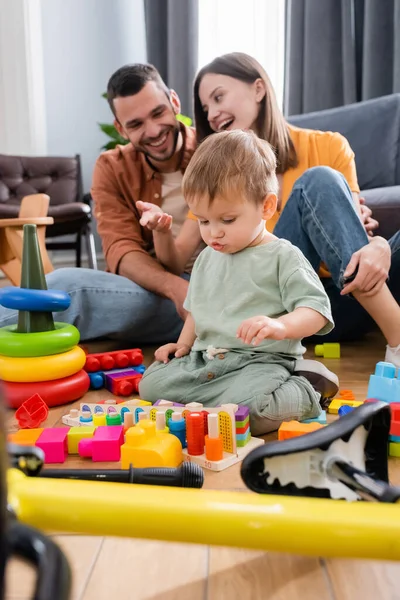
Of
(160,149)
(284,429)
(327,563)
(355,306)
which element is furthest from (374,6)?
(327,563)

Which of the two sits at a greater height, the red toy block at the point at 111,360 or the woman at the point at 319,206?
the woman at the point at 319,206

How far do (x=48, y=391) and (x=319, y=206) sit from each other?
2.37 ft

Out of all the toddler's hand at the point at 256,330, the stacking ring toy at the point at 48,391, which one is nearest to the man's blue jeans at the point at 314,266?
the stacking ring toy at the point at 48,391

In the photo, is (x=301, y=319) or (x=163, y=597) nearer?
(x=163, y=597)

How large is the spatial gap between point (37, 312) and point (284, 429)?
63 cm

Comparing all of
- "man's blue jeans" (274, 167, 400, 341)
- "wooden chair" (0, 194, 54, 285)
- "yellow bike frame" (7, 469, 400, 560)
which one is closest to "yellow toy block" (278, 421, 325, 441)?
"yellow bike frame" (7, 469, 400, 560)

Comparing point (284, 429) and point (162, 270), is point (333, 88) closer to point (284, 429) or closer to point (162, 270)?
point (162, 270)

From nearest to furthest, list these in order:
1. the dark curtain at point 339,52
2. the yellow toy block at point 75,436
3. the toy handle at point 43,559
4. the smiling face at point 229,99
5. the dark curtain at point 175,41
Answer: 1. the toy handle at point 43,559
2. the yellow toy block at point 75,436
3. the smiling face at point 229,99
4. the dark curtain at point 339,52
5. the dark curtain at point 175,41

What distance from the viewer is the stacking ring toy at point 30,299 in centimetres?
122

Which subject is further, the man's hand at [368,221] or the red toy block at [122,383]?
the man's hand at [368,221]

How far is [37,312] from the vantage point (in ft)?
4.07

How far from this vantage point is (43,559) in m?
0.26

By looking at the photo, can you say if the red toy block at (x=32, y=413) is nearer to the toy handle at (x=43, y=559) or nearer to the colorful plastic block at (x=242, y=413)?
the colorful plastic block at (x=242, y=413)

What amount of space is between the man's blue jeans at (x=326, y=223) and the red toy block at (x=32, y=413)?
688mm
